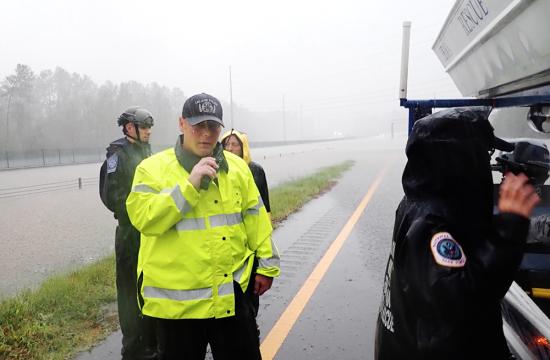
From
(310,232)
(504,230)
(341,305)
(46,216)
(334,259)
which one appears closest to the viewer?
(504,230)

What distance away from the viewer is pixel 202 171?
2.08 m

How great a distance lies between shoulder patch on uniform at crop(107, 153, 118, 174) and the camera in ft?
10.0

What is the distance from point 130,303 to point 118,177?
92 cm

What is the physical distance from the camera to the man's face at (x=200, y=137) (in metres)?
2.31

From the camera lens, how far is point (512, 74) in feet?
7.07

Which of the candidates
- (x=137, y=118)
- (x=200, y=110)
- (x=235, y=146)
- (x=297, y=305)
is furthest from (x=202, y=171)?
(x=297, y=305)

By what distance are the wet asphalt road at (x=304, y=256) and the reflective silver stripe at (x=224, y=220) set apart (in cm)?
149

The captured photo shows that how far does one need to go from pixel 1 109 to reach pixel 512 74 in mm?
66486

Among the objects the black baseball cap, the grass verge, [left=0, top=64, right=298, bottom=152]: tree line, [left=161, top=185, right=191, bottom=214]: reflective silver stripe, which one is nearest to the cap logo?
the black baseball cap

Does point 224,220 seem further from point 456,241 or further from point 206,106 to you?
point 456,241

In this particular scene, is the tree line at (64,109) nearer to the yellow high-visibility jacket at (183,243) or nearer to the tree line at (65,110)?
the tree line at (65,110)

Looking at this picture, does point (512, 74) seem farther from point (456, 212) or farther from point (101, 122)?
point (101, 122)

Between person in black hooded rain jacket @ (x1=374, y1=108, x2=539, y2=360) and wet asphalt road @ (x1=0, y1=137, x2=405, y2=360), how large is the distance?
1.89 metres

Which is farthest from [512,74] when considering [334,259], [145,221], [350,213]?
[350,213]
